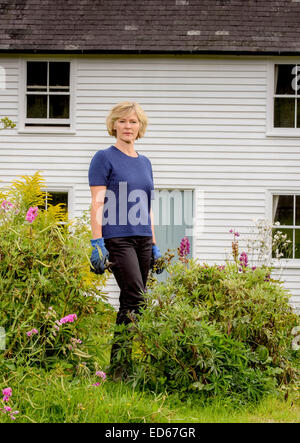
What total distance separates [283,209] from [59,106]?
4.75m

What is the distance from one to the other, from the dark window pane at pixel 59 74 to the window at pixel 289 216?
4632mm

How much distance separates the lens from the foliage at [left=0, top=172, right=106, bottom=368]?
354 cm

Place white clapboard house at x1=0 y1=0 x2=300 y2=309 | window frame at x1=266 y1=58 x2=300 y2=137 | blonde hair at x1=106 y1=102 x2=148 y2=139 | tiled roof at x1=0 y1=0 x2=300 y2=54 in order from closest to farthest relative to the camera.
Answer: blonde hair at x1=106 y1=102 x2=148 y2=139, tiled roof at x1=0 y1=0 x2=300 y2=54, white clapboard house at x1=0 y1=0 x2=300 y2=309, window frame at x1=266 y1=58 x2=300 y2=137

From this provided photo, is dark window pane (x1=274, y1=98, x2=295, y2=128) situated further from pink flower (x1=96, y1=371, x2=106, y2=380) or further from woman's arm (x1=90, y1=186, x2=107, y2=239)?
pink flower (x1=96, y1=371, x2=106, y2=380)

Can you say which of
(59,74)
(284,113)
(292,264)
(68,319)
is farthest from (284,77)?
(68,319)

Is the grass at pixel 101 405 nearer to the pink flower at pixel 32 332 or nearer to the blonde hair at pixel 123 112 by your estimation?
the pink flower at pixel 32 332

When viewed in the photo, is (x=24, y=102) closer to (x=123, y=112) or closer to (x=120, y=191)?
(x=123, y=112)

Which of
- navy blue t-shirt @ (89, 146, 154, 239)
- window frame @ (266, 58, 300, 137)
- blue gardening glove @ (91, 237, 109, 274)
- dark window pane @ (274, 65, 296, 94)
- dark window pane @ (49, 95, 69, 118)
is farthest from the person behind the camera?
dark window pane @ (49, 95, 69, 118)

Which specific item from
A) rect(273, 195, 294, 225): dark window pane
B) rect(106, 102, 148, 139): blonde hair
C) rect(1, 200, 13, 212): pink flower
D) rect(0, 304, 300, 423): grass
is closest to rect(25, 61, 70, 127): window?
rect(273, 195, 294, 225): dark window pane

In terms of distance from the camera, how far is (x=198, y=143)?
10.5m

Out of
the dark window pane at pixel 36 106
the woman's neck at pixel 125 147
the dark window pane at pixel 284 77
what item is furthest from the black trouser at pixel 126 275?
the dark window pane at pixel 284 77

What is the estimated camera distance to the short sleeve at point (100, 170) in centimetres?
435

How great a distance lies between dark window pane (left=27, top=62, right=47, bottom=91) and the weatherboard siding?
646mm
